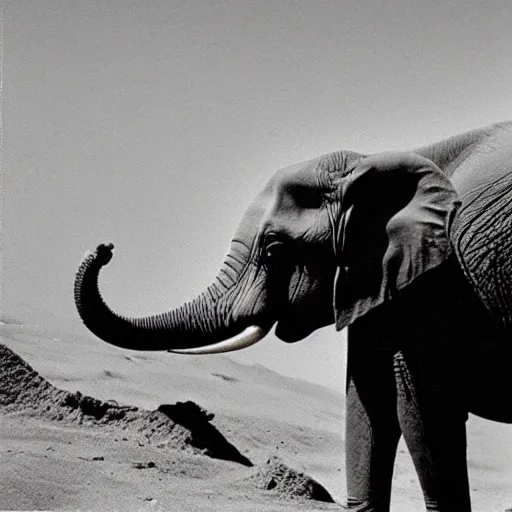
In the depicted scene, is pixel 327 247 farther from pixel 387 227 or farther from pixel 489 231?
pixel 489 231

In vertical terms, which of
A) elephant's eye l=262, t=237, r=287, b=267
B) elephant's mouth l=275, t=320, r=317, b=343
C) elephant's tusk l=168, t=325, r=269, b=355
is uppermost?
elephant's eye l=262, t=237, r=287, b=267

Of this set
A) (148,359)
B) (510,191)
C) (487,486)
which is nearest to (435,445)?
(510,191)

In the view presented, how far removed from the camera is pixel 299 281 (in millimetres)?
3945

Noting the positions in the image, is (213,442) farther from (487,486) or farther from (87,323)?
(487,486)

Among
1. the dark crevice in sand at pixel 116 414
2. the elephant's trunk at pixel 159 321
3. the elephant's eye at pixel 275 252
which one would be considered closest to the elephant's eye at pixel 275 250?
the elephant's eye at pixel 275 252

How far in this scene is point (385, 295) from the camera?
3.86 m

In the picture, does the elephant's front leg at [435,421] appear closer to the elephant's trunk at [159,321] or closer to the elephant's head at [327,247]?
the elephant's head at [327,247]

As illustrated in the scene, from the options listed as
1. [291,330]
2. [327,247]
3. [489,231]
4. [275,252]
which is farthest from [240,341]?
[489,231]

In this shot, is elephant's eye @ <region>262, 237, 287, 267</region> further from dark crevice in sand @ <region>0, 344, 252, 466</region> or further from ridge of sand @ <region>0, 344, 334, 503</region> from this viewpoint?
dark crevice in sand @ <region>0, 344, 252, 466</region>

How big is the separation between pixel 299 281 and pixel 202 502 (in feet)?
3.52

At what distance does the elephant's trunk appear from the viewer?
4027 millimetres

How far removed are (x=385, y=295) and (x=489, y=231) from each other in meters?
0.42

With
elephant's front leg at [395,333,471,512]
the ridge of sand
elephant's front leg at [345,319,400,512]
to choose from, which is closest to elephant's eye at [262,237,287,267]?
elephant's front leg at [345,319,400,512]

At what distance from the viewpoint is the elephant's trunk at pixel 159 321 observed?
13.2ft
